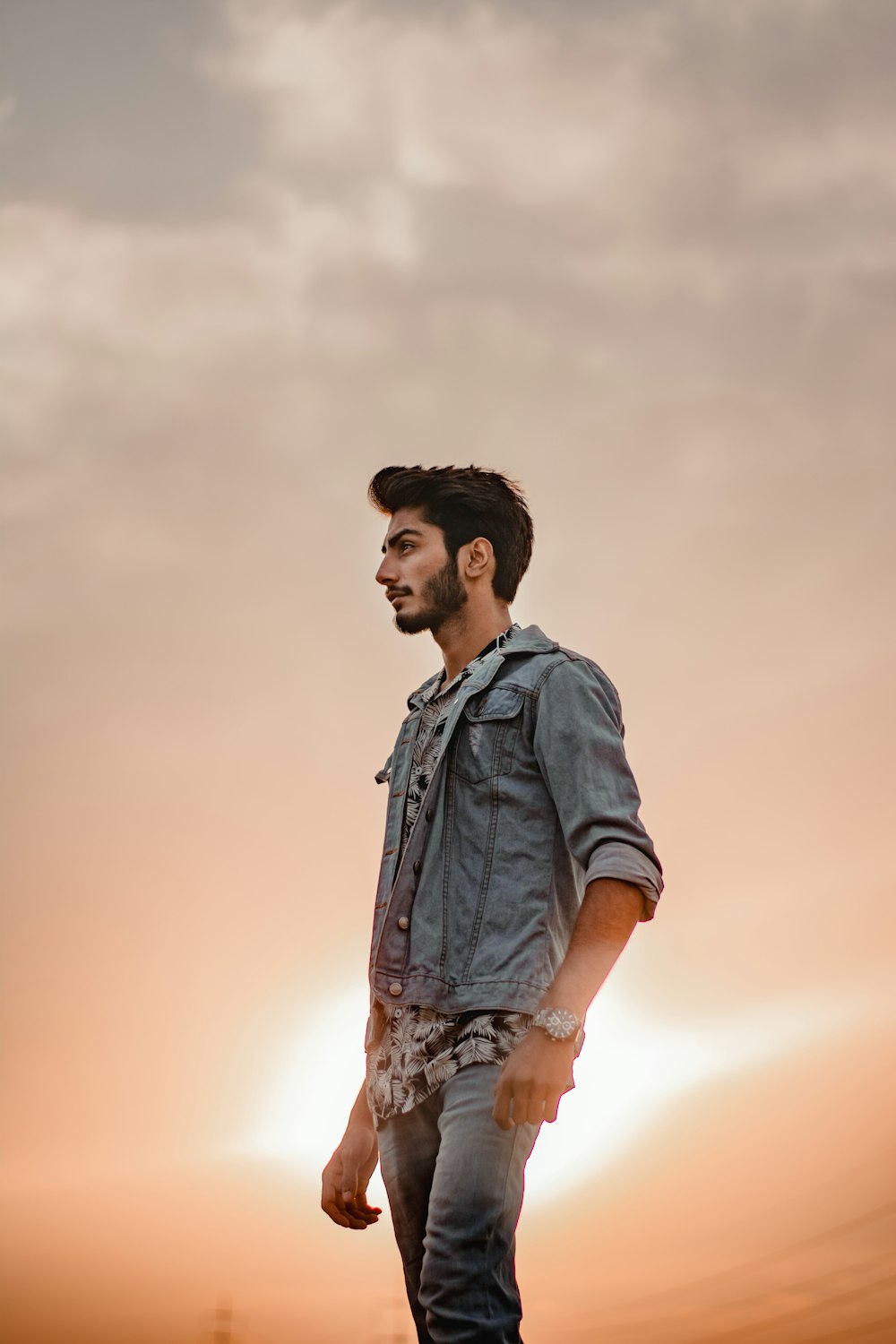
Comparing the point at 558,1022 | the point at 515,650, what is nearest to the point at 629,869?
the point at 558,1022

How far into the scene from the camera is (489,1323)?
3.54 metres

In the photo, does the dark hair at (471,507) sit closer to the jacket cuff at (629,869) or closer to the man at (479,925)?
the man at (479,925)

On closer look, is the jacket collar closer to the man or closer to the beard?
the man

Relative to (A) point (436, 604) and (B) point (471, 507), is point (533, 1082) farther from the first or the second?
(B) point (471, 507)

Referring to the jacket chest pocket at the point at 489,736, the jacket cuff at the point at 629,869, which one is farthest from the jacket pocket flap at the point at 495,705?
the jacket cuff at the point at 629,869

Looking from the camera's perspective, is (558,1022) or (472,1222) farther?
(558,1022)

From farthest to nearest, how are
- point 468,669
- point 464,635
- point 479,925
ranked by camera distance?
point 464,635 < point 468,669 < point 479,925

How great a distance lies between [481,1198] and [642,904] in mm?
964

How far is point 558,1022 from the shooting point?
147 inches

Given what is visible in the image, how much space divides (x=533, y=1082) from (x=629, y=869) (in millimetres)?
675

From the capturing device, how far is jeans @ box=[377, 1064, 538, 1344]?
356 cm

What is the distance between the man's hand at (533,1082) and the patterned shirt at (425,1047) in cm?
14

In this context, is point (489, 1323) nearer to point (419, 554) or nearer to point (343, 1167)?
point (343, 1167)

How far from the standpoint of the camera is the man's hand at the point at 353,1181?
4.45 meters
